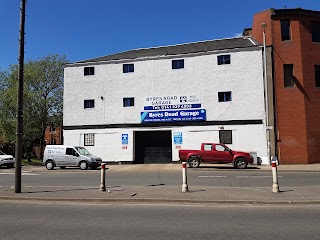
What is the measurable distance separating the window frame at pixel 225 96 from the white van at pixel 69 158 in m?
11.2

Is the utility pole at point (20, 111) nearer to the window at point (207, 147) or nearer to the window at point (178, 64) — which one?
the window at point (207, 147)

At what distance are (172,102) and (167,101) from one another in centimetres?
46

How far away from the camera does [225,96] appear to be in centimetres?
2778

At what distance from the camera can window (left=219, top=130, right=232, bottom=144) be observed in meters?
27.2

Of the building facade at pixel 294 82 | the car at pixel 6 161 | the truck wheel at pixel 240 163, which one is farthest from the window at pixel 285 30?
the car at pixel 6 161

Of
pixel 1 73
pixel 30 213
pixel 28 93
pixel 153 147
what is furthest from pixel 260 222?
pixel 1 73

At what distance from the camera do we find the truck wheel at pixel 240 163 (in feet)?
74.5

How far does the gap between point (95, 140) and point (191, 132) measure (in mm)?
8940

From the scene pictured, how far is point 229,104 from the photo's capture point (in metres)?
27.4

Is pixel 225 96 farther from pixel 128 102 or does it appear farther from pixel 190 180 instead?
pixel 190 180

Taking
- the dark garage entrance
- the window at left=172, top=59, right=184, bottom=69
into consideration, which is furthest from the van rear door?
the window at left=172, top=59, right=184, bottom=69

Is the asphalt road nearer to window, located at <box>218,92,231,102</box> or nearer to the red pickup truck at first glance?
the red pickup truck

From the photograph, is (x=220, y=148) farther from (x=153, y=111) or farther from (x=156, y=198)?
(x=156, y=198)

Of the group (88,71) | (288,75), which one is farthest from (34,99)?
(288,75)
